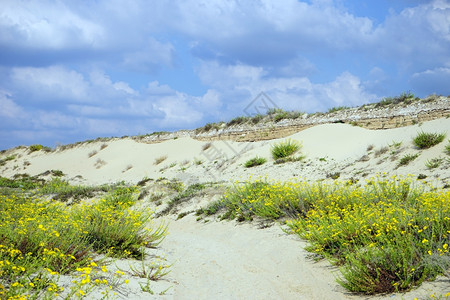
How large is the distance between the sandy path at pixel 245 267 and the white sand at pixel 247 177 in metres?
0.02

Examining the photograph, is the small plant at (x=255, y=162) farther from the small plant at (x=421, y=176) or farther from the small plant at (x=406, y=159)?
the small plant at (x=421, y=176)

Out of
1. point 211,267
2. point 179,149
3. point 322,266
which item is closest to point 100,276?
point 211,267

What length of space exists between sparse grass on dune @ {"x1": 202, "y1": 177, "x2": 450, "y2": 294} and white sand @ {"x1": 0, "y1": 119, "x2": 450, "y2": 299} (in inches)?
10.1

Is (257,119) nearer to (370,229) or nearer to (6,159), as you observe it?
(370,229)

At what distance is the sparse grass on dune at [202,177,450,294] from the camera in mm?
5266

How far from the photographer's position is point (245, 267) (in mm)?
6980

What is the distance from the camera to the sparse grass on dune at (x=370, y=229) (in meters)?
5.27

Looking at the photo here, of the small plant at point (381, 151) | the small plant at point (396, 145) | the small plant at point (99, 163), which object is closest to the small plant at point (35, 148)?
the small plant at point (99, 163)

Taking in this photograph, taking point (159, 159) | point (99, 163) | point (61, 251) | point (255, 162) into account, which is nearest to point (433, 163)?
point (255, 162)

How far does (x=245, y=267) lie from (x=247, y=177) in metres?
11.0

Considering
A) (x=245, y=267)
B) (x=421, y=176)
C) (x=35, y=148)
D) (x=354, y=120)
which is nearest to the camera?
(x=245, y=267)

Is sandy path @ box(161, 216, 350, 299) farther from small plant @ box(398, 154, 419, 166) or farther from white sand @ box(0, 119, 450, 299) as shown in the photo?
small plant @ box(398, 154, 419, 166)

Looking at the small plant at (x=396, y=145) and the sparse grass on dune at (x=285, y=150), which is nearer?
the small plant at (x=396, y=145)

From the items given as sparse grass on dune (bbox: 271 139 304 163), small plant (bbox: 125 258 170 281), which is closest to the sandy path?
small plant (bbox: 125 258 170 281)
